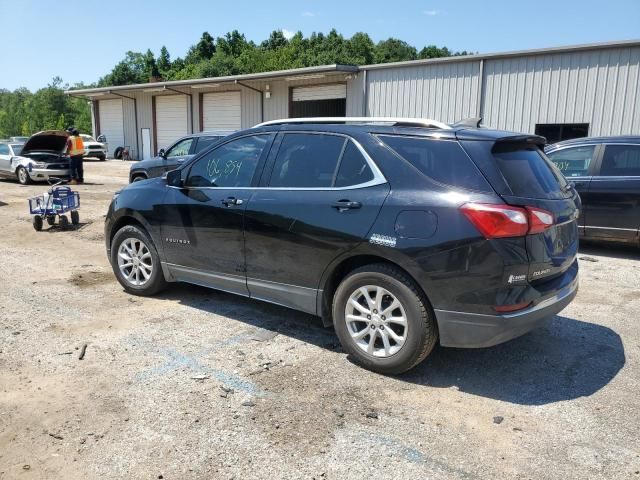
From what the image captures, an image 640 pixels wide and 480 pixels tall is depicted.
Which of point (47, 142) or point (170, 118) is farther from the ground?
point (170, 118)

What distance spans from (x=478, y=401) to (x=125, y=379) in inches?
96.4

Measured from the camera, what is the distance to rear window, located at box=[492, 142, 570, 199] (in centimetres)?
365

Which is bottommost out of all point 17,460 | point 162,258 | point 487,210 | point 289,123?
point 17,460

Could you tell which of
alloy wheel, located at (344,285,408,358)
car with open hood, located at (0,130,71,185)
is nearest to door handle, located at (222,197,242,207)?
alloy wheel, located at (344,285,408,358)

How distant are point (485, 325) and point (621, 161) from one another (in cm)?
585

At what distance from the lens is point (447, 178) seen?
3.63 m

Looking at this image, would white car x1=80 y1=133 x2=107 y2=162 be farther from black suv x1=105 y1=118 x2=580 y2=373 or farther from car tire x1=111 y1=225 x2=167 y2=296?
black suv x1=105 y1=118 x2=580 y2=373

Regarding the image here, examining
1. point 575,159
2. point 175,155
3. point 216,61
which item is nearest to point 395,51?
point 216,61

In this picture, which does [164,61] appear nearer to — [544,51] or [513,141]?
[544,51]

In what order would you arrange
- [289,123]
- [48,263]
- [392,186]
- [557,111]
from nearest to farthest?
[392,186] → [289,123] → [48,263] → [557,111]

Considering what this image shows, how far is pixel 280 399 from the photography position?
11.7 ft

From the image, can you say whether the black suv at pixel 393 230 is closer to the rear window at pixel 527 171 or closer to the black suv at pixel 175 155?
the rear window at pixel 527 171

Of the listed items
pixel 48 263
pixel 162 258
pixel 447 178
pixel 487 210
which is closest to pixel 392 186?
pixel 447 178

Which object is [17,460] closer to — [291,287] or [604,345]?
[291,287]
